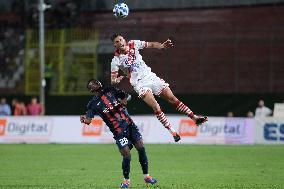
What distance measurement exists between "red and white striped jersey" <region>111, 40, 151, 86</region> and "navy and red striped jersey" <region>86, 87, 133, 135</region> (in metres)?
1.53

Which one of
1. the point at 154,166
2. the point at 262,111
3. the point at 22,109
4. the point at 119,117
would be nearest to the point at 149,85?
the point at 119,117

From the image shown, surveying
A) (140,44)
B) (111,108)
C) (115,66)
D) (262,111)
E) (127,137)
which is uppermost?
(140,44)

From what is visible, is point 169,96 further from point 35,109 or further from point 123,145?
point 35,109

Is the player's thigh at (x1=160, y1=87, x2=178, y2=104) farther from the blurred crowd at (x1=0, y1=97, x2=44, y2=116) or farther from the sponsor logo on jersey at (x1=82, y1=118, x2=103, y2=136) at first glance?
the blurred crowd at (x1=0, y1=97, x2=44, y2=116)

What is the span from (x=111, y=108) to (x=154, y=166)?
20.3 ft

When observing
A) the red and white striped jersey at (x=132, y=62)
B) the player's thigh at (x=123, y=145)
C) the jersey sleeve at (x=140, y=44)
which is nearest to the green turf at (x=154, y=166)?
the player's thigh at (x=123, y=145)

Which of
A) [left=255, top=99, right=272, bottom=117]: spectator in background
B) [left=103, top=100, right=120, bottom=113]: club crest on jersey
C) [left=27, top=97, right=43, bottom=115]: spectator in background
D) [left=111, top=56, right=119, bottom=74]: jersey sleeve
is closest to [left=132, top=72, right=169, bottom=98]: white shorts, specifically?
[left=111, top=56, right=119, bottom=74]: jersey sleeve

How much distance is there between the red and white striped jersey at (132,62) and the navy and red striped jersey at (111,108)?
1534 millimetres

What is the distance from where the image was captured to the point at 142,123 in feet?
101

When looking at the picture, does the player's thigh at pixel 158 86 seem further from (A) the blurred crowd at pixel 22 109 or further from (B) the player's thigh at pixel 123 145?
(A) the blurred crowd at pixel 22 109

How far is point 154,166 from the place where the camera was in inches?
827

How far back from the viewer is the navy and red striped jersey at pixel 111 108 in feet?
49.6

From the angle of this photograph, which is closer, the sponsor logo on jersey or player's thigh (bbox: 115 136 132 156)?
player's thigh (bbox: 115 136 132 156)

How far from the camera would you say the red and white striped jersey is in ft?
54.9
